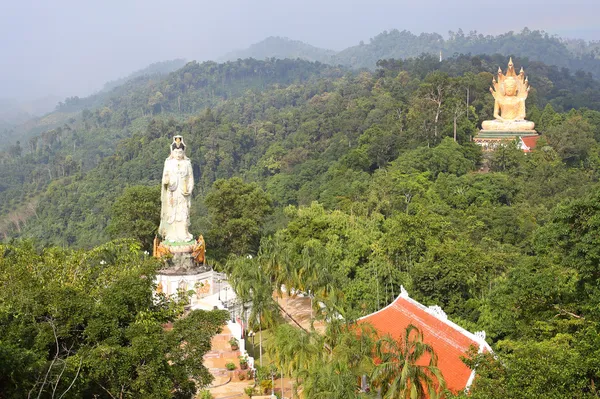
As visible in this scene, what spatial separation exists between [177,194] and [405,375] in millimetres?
12646

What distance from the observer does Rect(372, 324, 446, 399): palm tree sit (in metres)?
11.7

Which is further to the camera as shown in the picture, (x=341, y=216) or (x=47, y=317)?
(x=341, y=216)

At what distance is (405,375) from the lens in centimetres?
1163

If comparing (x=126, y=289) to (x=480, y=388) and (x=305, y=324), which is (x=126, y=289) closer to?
(x=480, y=388)

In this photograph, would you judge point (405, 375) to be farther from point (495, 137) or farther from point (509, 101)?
point (509, 101)

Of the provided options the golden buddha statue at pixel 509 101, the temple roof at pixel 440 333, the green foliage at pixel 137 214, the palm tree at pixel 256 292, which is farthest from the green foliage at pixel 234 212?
the golden buddha statue at pixel 509 101

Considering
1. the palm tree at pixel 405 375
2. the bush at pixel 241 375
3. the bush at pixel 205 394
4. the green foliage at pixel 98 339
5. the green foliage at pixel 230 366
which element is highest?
the green foliage at pixel 98 339

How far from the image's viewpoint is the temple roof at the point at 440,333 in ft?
42.6

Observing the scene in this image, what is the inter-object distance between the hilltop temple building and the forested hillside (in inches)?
44.2

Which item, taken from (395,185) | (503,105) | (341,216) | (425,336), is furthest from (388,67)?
(425,336)

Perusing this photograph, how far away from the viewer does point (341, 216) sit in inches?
978

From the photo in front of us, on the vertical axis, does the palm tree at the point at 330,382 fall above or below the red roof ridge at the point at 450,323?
above

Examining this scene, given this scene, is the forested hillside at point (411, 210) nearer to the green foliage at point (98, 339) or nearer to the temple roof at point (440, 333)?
the temple roof at point (440, 333)

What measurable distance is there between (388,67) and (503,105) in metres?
55.1
